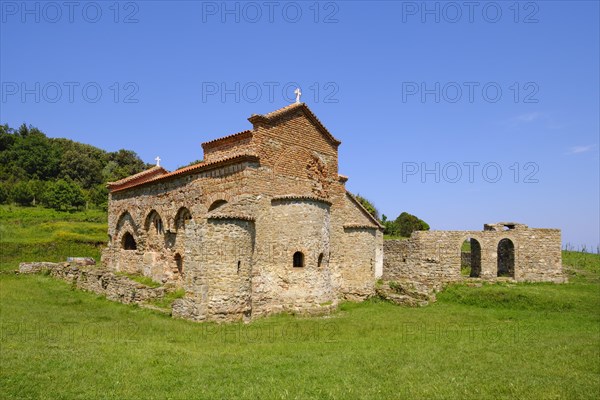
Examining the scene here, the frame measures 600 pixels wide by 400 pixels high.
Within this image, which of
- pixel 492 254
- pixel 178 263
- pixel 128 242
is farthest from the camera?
pixel 128 242

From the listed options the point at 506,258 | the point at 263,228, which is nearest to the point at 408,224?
the point at 506,258

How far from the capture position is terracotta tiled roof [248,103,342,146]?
52.6 feet

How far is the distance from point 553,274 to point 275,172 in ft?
49.1

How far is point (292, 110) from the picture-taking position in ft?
56.8

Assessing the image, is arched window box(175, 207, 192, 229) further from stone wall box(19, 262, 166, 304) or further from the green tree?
the green tree

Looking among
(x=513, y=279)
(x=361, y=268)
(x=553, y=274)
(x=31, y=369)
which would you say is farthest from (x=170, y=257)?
(x=553, y=274)

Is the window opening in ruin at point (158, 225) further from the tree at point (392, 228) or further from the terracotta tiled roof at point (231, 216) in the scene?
the tree at point (392, 228)

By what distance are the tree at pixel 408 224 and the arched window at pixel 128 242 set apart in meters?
31.1

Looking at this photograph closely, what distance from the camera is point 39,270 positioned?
985 inches

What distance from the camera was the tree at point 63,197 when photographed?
172 feet

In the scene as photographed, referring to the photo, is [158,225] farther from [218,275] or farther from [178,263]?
[218,275]

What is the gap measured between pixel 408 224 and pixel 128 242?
32.0 m

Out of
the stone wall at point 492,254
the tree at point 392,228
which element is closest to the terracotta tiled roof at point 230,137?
the stone wall at point 492,254

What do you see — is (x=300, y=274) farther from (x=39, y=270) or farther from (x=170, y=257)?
(x=39, y=270)
